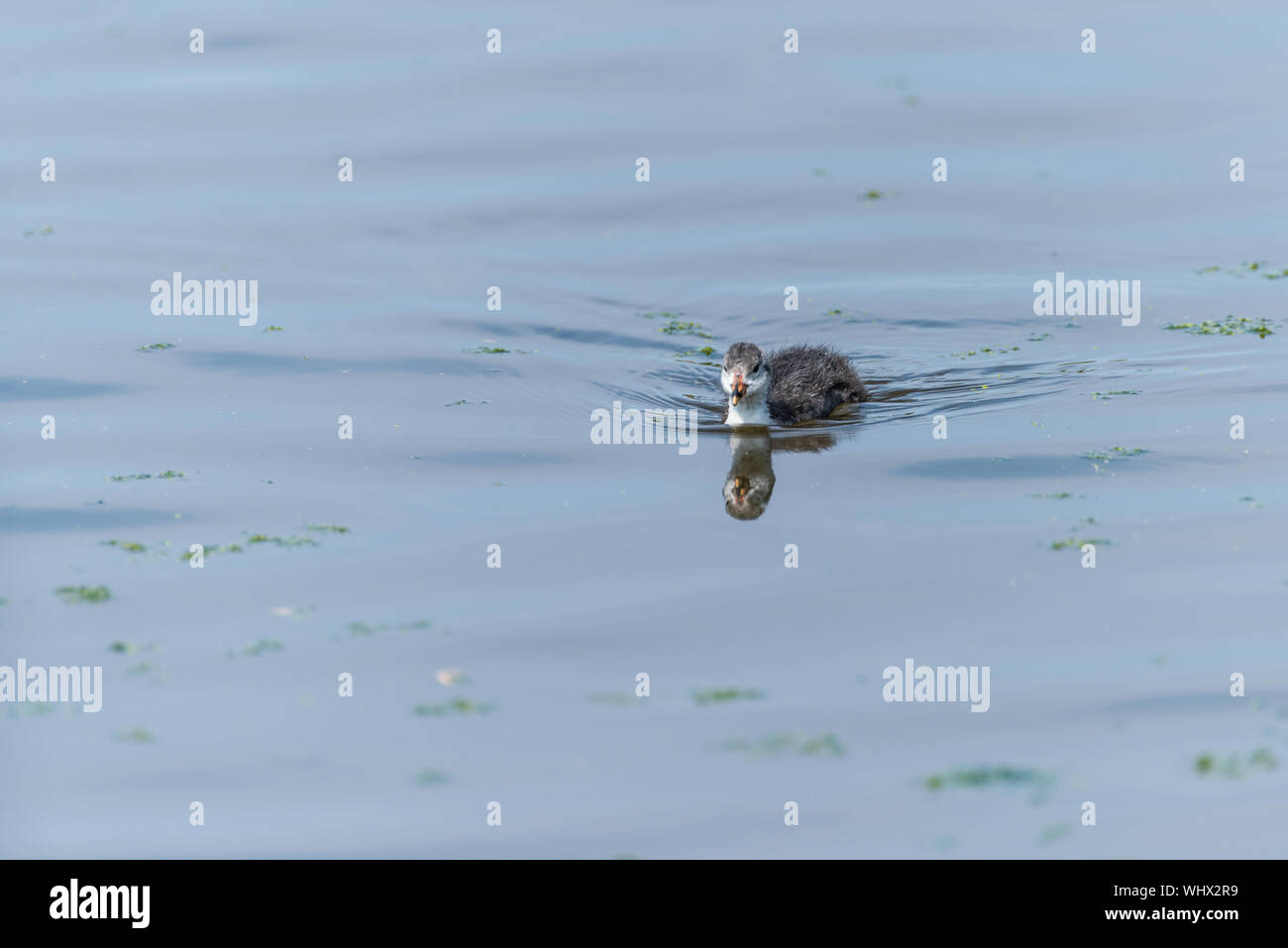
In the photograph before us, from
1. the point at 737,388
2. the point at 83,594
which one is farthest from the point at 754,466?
the point at 83,594

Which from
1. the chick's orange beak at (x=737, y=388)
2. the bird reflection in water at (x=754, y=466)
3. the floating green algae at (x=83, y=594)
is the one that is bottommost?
the floating green algae at (x=83, y=594)

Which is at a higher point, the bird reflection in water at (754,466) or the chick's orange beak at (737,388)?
the chick's orange beak at (737,388)

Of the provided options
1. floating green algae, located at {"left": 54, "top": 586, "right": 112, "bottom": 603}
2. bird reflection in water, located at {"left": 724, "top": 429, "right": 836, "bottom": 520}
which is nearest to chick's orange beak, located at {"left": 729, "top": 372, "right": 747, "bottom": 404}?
bird reflection in water, located at {"left": 724, "top": 429, "right": 836, "bottom": 520}

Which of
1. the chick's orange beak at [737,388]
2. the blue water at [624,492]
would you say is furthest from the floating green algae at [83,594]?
the chick's orange beak at [737,388]

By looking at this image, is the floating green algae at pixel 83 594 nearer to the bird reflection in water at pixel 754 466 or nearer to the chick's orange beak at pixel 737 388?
the bird reflection in water at pixel 754 466

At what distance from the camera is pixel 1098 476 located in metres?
12.2

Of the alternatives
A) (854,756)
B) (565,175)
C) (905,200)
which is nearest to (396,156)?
(565,175)

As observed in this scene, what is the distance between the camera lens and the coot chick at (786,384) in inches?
525

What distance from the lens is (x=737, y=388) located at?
13.3 metres

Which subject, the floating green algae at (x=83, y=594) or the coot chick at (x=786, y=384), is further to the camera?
the coot chick at (x=786, y=384)

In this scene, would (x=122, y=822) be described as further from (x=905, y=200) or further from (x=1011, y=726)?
(x=905, y=200)

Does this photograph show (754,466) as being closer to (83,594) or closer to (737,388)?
(737,388)

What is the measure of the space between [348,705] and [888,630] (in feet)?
10.4

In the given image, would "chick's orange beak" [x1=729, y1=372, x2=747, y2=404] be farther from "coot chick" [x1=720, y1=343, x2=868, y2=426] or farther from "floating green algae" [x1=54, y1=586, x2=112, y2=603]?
"floating green algae" [x1=54, y1=586, x2=112, y2=603]
